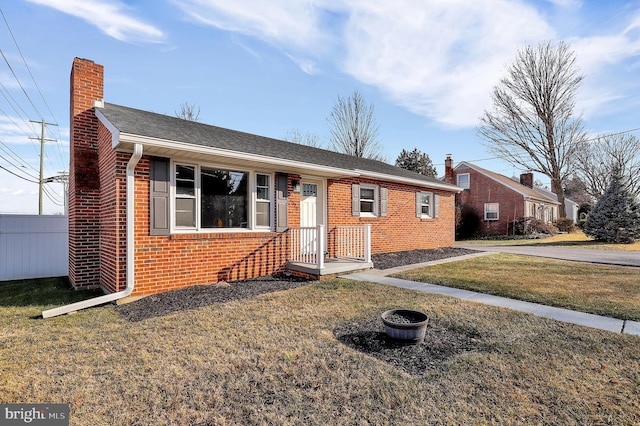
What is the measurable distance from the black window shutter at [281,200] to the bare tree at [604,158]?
3084 cm

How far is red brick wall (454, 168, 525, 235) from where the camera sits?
2419cm

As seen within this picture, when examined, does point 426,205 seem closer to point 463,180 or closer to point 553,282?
point 553,282

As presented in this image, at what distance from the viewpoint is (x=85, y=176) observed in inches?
290

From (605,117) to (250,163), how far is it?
29708 mm

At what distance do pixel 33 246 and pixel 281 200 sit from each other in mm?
6911

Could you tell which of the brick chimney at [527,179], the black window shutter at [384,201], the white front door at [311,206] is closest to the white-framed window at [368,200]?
the black window shutter at [384,201]

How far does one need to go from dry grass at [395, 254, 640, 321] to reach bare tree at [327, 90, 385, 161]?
58.5ft

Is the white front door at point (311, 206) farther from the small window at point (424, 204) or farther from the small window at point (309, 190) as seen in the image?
the small window at point (424, 204)

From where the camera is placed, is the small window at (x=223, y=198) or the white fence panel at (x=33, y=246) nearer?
the small window at (x=223, y=198)

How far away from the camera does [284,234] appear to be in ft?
27.0

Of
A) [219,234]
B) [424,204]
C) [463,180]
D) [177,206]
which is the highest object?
[463,180]

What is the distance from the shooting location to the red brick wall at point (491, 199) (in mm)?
24188

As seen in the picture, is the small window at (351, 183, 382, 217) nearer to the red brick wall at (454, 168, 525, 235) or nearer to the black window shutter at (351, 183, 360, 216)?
the black window shutter at (351, 183, 360, 216)

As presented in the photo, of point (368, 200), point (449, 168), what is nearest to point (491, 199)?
point (449, 168)
